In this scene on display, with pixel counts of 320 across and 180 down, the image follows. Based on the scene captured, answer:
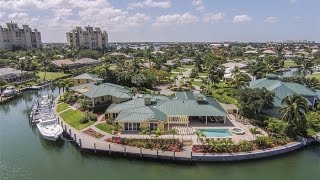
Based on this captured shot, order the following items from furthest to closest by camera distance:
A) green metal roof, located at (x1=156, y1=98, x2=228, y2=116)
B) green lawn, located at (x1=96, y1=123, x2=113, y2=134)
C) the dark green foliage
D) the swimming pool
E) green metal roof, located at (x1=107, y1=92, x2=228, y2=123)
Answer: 1. the dark green foliage
2. green metal roof, located at (x1=156, y1=98, x2=228, y2=116)
3. green lawn, located at (x1=96, y1=123, x2=113, y2=134)
4. green metal roof, located at (x1=107, y1=92, x2=228, y2=123)
5. the swimming pool

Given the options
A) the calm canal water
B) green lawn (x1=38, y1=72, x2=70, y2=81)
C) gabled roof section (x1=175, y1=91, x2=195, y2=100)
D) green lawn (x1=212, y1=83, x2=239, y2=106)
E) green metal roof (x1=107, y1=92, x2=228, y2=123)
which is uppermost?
gabled roof section (x1=175, y1=91, x2=195, y2=100)

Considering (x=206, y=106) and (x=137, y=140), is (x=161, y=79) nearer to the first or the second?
(x=206, y=106)

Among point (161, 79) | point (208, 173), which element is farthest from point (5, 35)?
point (208, 173)

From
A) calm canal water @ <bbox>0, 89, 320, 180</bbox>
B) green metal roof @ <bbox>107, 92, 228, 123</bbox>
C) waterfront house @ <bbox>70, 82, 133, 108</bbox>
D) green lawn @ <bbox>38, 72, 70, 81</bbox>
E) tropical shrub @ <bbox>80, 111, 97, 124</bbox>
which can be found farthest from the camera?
green lawn @ <bbox>38, 72, 70, 81</bbox>

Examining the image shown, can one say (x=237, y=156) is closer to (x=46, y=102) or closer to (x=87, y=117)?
(x=87, y=117)

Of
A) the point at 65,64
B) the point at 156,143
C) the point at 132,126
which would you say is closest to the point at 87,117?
the point at 132,126

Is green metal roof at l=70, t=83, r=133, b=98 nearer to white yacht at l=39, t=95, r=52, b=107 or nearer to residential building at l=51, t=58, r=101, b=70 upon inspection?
white yacht at l=39, t=95, r=52, b=107

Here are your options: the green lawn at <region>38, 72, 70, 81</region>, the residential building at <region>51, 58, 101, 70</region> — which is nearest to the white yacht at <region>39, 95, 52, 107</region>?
the green lawn at <region>38, 72, 70, 81</region>
